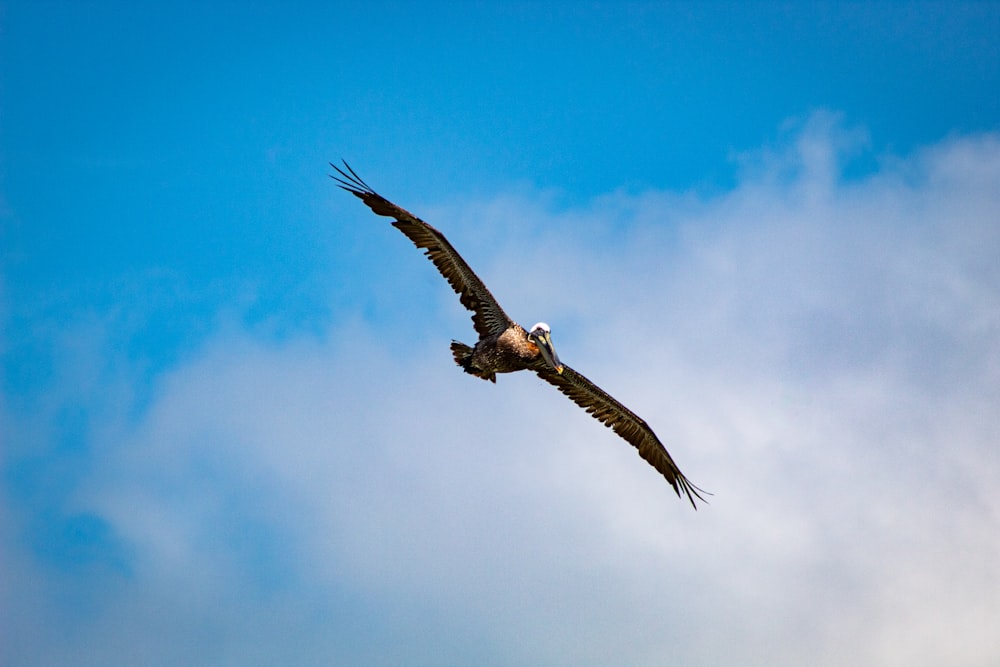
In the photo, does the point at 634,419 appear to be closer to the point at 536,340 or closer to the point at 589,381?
the point at 589,381

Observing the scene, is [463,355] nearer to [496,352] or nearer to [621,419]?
[496,352]

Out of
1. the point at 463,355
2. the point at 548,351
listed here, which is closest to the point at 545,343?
the point at 548,351

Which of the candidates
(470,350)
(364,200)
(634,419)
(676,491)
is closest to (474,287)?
(470,350)

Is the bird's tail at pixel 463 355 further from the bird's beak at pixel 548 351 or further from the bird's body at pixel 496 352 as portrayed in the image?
the bird's beak at pixel 548 351

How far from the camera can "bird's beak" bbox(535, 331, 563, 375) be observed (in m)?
22.3

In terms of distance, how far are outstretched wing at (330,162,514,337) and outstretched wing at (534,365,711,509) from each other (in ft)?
6.33

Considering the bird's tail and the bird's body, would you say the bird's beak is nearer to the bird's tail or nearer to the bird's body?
the bird's body

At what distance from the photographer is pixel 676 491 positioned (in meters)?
24.5

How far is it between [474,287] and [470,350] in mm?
1476

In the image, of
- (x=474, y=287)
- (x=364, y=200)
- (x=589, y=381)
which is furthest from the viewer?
(x=589, y=381)

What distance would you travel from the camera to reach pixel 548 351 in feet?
73.6

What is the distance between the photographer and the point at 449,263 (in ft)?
70.6

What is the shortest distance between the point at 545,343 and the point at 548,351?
197mm

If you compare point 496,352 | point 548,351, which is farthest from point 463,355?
point 548,351
